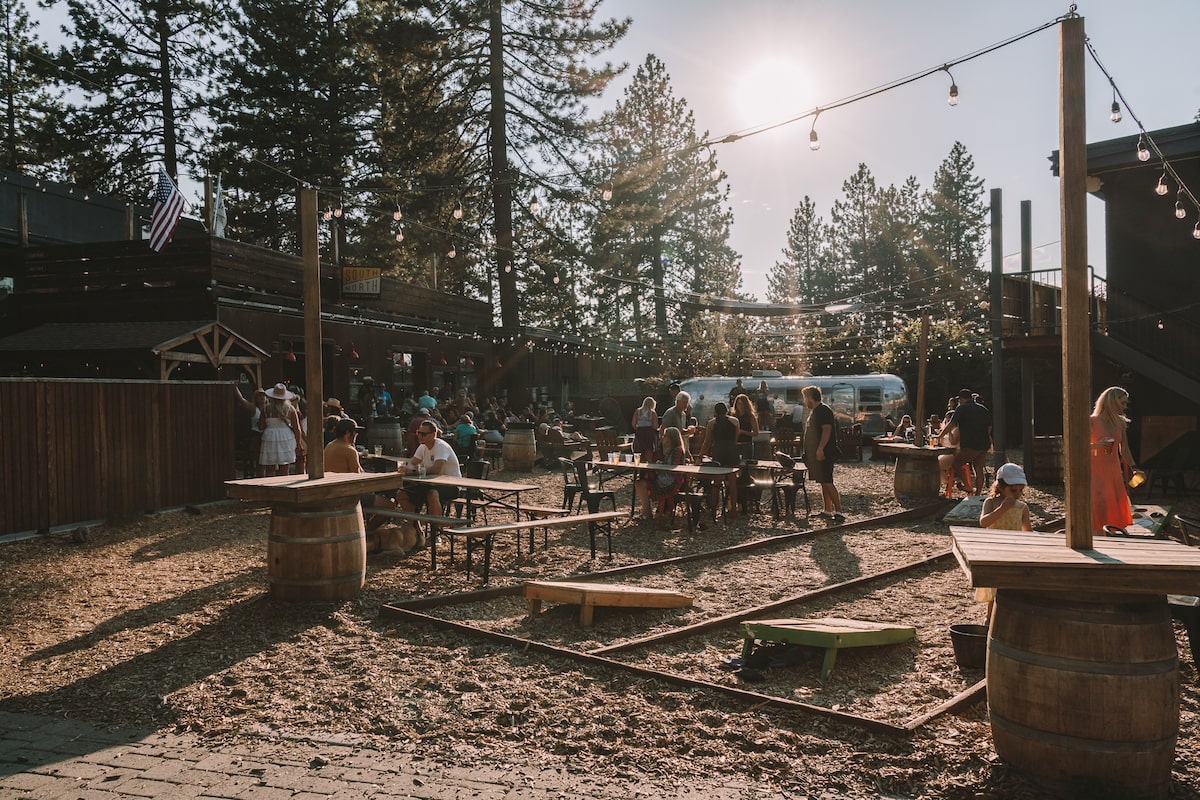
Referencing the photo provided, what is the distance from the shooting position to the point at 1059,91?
13.8 feet

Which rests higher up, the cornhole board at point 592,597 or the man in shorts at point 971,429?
the man in shorts at point 971,429

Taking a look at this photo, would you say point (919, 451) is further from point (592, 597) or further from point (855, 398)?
point (855, 398)

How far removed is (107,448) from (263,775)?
28.9ft

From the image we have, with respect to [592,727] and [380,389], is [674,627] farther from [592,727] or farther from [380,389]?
[380,389]

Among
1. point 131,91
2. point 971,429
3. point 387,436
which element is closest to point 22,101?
point 131,91

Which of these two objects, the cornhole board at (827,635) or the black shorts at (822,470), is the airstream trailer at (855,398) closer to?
the black shorts at (822,470)

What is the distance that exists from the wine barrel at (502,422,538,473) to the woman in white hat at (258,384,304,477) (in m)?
6.38

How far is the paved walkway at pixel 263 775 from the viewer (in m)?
3.76

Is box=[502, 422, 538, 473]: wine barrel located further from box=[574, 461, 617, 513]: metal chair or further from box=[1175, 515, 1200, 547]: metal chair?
box=[1175, 515, 1200, 547]: metal chair

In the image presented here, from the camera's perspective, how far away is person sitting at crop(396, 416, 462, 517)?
33.2ft

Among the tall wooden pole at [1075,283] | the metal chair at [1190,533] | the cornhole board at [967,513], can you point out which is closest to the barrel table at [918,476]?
the metal chair at [1190,533]

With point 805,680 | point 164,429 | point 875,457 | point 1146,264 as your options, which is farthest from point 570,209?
point 805,680

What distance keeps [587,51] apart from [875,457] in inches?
609

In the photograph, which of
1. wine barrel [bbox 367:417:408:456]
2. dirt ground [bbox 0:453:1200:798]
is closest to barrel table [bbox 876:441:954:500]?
dirt ground [bbox 0:453:1200:798]
